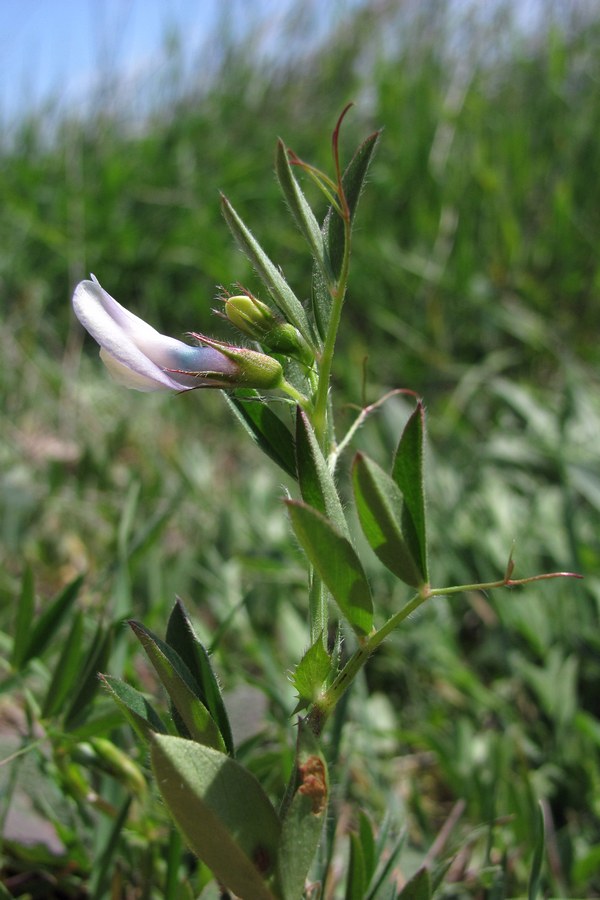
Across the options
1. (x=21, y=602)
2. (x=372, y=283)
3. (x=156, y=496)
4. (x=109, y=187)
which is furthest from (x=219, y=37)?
(x=21, y=602)

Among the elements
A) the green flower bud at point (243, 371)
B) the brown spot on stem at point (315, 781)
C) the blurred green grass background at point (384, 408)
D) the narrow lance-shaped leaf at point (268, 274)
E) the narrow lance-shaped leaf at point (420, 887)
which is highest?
the narrow lance-shaped leaf at point (268, 274)

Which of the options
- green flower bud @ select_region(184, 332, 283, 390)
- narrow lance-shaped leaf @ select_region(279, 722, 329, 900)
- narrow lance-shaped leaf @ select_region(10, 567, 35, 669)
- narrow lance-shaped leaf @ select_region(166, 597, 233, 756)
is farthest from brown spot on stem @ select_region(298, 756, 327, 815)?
narrow lance-shaped leaf @ select_region(10, 567, 35, 669)

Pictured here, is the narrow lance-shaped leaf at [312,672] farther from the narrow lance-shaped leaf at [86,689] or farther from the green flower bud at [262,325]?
the narrow lance-shaped leaf at [86,689]

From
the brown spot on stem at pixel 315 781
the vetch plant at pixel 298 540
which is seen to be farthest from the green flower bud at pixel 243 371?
the brown spot on stem at pixel 315 781

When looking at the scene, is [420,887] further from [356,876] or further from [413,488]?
[413,488]

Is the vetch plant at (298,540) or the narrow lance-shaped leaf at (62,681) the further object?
the narrow lance-shaped leaf at (62,681)

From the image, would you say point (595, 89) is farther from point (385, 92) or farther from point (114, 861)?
point (114, 861)

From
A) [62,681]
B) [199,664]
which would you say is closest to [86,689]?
[62,681]
